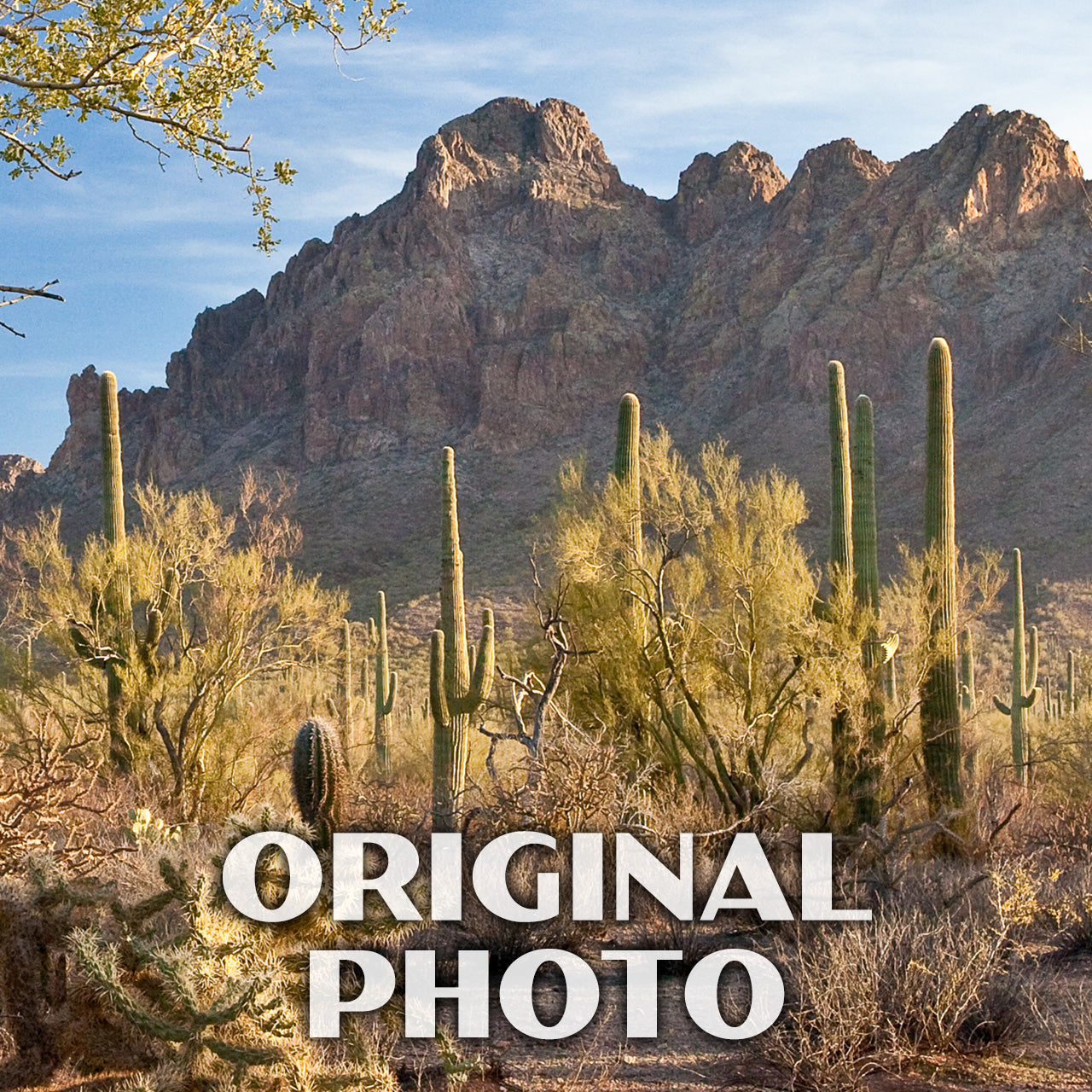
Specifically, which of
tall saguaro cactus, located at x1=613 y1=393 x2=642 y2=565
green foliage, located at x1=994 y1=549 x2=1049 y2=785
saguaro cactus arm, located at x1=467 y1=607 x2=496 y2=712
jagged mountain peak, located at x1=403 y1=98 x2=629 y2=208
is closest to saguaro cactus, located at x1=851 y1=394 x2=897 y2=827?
tall saguaro cactus, located at x1=613 y1=393 x2=642 y2=565

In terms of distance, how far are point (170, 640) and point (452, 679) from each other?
3713 mm

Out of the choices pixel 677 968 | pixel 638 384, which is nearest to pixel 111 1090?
pixel 677 968

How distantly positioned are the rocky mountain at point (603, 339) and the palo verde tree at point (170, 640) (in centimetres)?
3303

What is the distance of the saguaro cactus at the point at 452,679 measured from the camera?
45.5 feet

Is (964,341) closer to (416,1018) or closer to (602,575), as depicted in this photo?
(602,575)

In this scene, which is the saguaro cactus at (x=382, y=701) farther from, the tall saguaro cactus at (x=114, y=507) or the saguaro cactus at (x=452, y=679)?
the tall saguaro cactus at (x=114, y=507)

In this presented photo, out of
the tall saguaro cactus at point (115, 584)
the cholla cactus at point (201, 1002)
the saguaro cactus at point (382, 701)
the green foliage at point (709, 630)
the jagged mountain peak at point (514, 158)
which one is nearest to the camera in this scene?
the cholla cactus at point (201, 1002)

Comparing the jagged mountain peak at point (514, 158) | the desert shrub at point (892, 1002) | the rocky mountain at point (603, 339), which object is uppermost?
the jagged mountain peak at point (514, 158)

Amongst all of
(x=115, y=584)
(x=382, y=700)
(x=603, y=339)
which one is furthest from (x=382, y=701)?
(x=603, y=339)

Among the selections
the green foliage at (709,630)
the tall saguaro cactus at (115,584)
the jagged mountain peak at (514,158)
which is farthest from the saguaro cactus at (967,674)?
the jagged mountain peak at (514,158)

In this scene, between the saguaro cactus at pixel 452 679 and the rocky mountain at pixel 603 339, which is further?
the rocky mountain at pixel 603 339

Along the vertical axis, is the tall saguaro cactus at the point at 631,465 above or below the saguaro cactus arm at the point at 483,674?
above

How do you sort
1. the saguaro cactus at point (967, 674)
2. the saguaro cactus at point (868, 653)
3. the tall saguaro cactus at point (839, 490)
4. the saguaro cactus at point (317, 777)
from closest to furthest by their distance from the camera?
the saguaro cactus at point (317, 777)
the saguaro cactus at point (868, 653)
the tall saguaro cactus at point (839, 490)
the saguaro cactus at point (967, 674)

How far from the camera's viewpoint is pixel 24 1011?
5.93 meters
